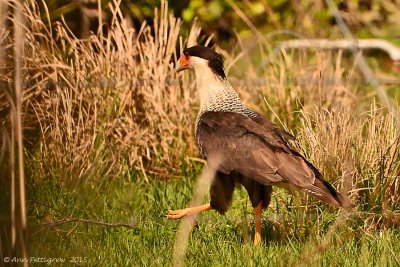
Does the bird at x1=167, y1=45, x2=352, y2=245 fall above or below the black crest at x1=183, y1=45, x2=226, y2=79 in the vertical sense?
below

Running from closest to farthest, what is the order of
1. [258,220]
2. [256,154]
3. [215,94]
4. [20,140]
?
[20,140] → [256,154] → [258,220] → [215,94]

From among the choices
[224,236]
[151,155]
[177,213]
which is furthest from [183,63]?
[224,236]

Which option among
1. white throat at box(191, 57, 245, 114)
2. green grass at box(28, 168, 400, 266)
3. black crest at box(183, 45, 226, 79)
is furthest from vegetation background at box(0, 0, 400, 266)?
black crest at box(183, 45, 226, 79)

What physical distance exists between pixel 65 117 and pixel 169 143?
3.20 ft

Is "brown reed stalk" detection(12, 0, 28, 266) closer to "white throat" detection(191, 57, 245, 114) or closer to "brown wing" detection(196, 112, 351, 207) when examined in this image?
"brown wing" detection(196, 112, 351, 207)

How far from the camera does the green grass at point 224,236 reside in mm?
4301

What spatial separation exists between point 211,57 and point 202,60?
81mm

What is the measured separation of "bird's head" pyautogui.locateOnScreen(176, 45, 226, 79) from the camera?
18.8 ft

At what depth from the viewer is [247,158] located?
4.90 m

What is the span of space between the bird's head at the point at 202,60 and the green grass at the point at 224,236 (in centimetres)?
84

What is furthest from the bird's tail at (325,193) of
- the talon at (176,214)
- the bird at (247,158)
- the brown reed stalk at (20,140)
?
the brown reed stalk at (20,140)

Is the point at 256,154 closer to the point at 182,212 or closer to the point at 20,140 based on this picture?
the point at 182,212

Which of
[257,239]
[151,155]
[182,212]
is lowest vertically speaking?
[257,239]

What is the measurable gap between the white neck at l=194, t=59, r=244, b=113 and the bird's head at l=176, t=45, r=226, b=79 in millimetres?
28
